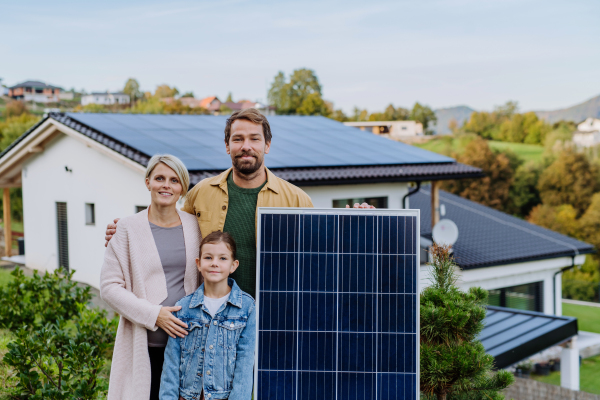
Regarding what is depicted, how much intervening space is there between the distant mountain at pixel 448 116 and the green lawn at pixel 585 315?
56.5 meters

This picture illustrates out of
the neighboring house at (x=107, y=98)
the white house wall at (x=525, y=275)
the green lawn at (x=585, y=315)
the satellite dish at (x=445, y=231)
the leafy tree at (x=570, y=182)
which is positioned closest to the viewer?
the satellite dish at (x=445, y=231)

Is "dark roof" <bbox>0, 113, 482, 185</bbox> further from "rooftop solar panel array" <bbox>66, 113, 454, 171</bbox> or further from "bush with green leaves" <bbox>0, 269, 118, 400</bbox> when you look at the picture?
"bush with green leaves" <bbox>0, 269, 118, 400</bbox>

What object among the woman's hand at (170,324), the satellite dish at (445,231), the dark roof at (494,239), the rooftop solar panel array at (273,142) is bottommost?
the dark roof at (494,239)

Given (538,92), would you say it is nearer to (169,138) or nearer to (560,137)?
(560,137)

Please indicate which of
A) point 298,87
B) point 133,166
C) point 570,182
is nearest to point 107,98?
point 298,87

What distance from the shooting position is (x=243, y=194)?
4.12m

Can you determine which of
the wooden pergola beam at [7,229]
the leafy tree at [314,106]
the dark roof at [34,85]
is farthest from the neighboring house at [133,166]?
the dark roof at [34,85]

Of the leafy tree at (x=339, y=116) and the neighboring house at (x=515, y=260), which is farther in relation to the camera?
the leafy tree at (x=339, y=116)

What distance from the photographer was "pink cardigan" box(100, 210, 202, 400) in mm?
3699

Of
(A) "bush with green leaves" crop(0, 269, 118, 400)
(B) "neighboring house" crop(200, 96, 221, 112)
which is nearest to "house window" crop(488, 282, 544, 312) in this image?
(A) "bush with green leaves" crop(0, 269, 118, 400)

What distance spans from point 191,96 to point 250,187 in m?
80.4

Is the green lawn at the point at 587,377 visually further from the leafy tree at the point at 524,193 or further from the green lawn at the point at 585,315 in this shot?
the leafy tree at the point at 524,193

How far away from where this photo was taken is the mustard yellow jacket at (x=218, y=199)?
404cm

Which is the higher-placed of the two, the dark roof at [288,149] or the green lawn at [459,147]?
the green lawn at [459,147]
